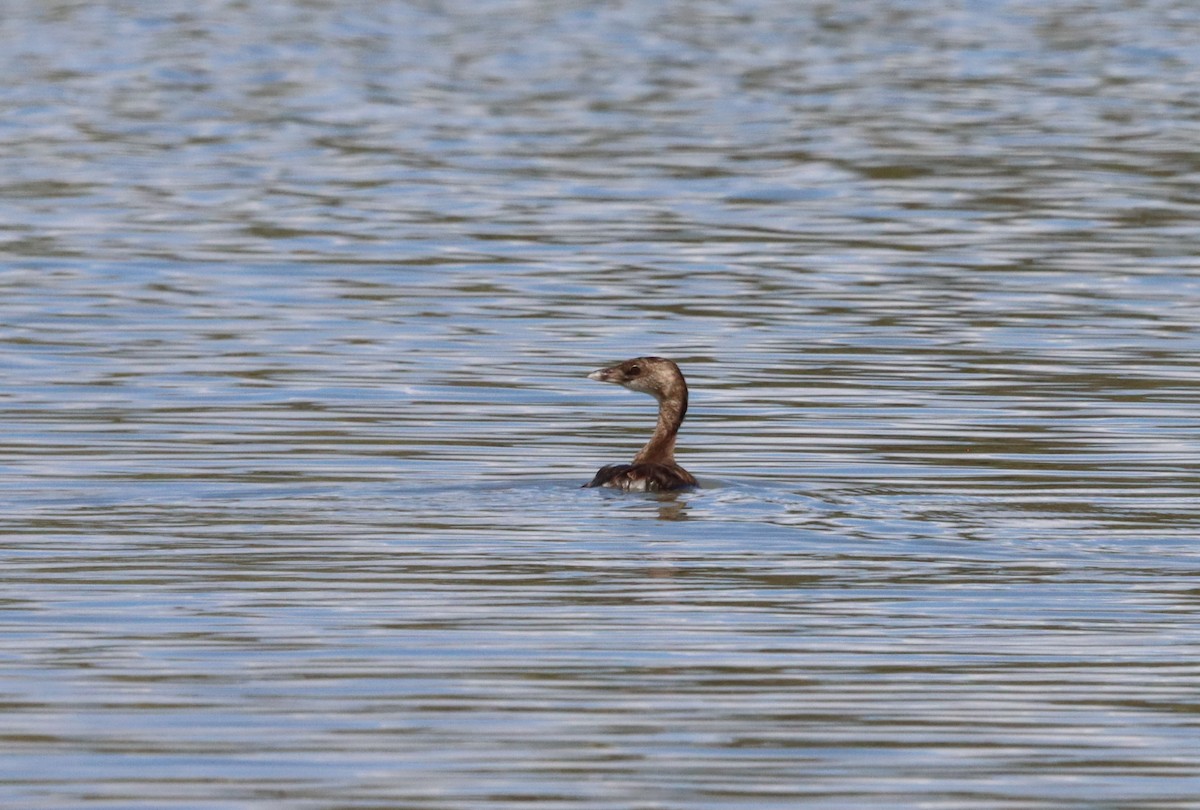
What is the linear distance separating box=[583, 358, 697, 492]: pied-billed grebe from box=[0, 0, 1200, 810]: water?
23 cm

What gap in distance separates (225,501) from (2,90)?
28392 mm

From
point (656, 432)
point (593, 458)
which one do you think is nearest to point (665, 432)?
point (656, 432)

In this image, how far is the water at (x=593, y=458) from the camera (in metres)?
9.05

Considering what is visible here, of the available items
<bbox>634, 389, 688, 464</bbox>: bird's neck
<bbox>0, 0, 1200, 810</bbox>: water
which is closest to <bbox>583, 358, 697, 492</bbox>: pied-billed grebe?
<bbox>634, 389, 688, 464</bbox>: bird's neck

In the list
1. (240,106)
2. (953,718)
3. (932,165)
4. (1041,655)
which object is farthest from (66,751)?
(240,106)

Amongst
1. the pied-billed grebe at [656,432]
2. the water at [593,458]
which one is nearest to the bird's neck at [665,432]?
the pied-billed grebe at [656,432]

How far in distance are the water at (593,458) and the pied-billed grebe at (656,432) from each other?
0.23 m

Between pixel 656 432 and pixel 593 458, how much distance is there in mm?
782

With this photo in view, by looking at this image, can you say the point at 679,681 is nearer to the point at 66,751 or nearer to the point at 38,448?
the point at 66,751

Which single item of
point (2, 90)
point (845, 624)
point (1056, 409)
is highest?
point (845, 624)

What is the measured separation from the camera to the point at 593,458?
15.6 metres

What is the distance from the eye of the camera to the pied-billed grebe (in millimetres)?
13961

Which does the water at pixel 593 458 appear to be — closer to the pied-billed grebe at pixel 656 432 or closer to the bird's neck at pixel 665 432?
the pied-billed grebe at pixel 656 432

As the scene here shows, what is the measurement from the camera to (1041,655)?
10.2m
